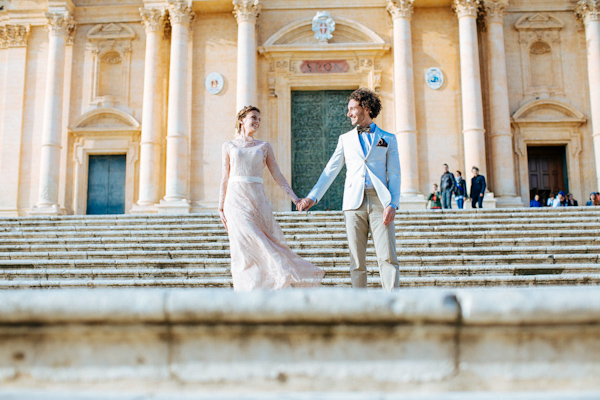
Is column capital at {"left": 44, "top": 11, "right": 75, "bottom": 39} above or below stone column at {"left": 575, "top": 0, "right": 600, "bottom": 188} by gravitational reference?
above

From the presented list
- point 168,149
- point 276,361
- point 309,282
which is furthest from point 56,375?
point 168,149

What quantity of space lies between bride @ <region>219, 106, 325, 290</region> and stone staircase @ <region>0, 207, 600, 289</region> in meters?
2.36

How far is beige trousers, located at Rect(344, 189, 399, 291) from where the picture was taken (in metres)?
4.73

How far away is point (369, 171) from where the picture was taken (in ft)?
16.1

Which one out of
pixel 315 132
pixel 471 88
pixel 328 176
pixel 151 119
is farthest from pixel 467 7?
pixel 328 176

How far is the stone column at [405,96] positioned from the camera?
17344mm

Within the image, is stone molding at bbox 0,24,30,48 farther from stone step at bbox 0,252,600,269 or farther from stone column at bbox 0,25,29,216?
stone step at bbox 0,252,600,269

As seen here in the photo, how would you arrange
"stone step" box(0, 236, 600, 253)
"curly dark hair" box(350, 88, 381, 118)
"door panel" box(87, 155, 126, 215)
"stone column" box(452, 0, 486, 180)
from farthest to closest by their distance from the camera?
"door panel" box(87, 155, 126, 215), "stone column" box(452, 0, 486, 180), "stone step" box(0, 236, 600, 253), "curly dark hair" box(350, 88, 381, 118)

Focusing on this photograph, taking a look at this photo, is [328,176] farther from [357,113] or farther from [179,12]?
[179,12]

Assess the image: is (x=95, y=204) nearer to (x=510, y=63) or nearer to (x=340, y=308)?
(x=510, y=63)

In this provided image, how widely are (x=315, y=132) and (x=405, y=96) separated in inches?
132

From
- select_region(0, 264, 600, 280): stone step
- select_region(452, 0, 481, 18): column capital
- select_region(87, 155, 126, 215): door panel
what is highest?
select_region(452, 0, 481, 18): column capital

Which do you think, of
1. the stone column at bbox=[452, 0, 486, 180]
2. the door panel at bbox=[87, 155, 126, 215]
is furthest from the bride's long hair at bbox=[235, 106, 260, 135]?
the door panel at bbox=[87, 155, 126, 215]

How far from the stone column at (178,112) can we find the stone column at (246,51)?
1.77m
